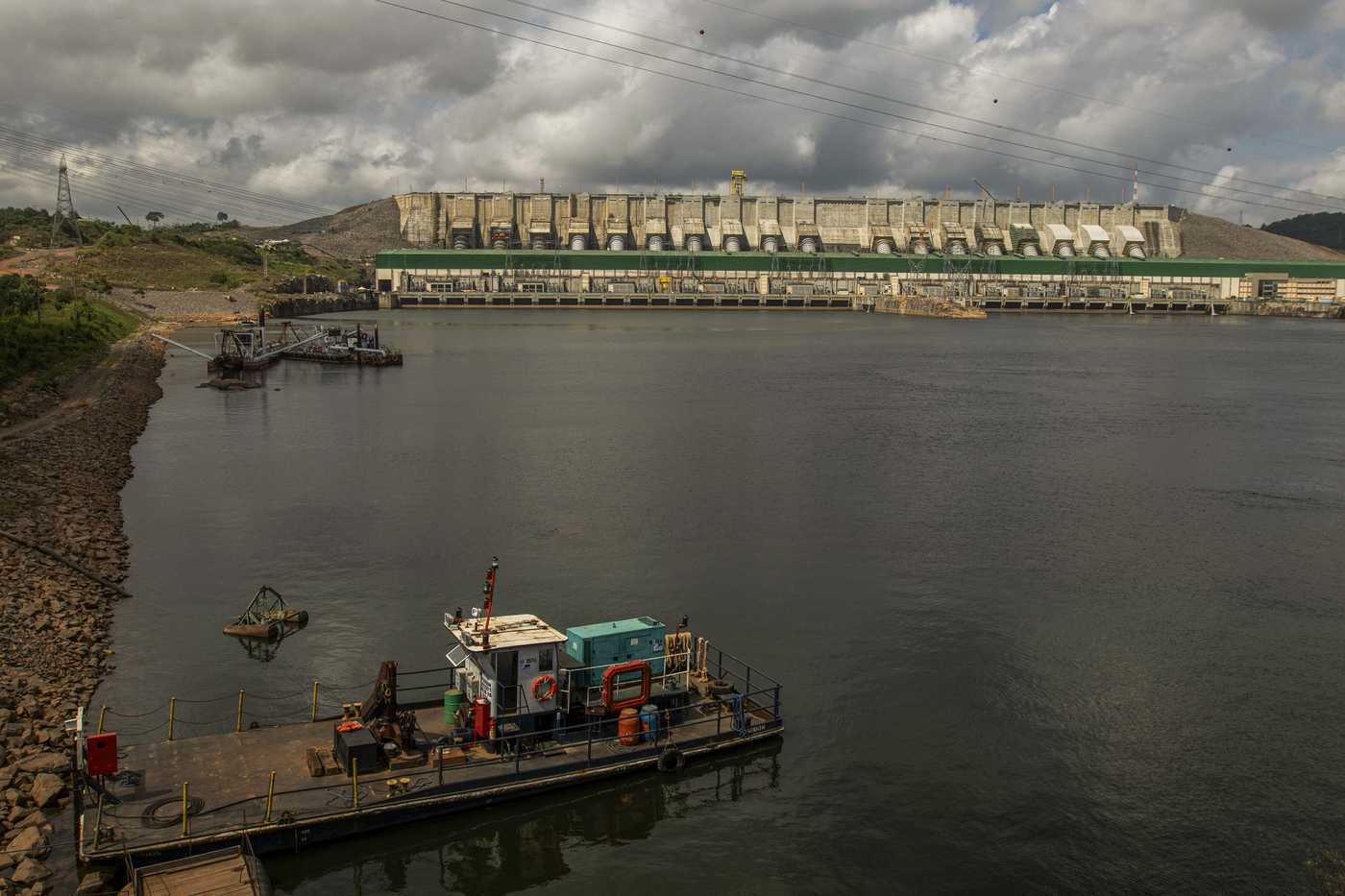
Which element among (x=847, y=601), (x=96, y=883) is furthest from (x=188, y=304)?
(x=96, y=883)

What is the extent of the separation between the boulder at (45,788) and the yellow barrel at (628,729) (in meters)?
7.10

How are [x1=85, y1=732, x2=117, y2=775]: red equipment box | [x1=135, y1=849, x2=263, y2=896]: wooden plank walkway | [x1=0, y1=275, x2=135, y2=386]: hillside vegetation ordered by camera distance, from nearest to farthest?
[x1=135, y1=849, x2=263, y2=896]: wooden plank walkway, [x1=85, y1=732, x2=117, y2=775]: red equipment box, [x1=0, y1=275, x2=135, y2=386]: hillside vegetation

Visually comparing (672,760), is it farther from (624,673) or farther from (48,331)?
(48,331)

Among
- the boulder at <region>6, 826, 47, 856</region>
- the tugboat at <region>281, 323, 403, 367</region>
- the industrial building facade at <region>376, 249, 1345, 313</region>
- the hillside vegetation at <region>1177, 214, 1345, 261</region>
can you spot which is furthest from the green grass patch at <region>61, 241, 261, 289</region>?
the hillside vegetation at <region>1177, 214, 1345, 261</region>

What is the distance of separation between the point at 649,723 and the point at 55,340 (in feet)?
174

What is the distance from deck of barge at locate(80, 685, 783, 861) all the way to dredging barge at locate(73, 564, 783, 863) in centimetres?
2

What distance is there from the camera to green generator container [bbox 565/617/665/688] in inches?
636

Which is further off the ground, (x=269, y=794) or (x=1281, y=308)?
(x=1281, y=308)

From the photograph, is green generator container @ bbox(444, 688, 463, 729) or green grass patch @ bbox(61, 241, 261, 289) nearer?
→ green generator container @ bbox(444, 688, 463, 729)

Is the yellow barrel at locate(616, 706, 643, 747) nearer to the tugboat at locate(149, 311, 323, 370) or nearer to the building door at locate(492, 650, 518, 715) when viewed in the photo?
the building door at locate(492, 650, 518, 715)

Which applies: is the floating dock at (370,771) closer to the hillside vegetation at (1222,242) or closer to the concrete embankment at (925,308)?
the concrete embankment at (925,308)

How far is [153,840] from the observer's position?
1232cm

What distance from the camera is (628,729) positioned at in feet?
51.3

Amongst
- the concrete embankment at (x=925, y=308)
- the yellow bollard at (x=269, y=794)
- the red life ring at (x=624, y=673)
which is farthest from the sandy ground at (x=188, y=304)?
the yellow bollard at (x=269, y=794)
